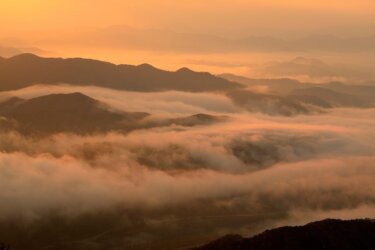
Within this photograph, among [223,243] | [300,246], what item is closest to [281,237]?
[300,246]

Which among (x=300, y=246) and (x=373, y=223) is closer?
(x=300, y=246)

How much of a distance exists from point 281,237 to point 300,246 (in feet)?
14.5

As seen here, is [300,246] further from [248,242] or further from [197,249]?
[197,249]

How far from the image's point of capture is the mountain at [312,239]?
134 metres

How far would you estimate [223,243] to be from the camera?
459 feet

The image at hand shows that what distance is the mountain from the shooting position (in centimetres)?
13388

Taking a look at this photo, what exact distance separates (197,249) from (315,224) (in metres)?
27.1

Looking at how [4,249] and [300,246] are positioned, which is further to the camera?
[4,249]

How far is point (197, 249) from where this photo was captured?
144m

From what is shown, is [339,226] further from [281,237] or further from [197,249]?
[197,249]

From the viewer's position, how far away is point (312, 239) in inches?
5320

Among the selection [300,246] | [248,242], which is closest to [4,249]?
[248,242]

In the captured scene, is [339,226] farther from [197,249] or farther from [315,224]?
[197,249]

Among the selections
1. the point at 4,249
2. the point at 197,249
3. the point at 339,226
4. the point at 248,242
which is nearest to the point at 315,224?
the point at 339,226
